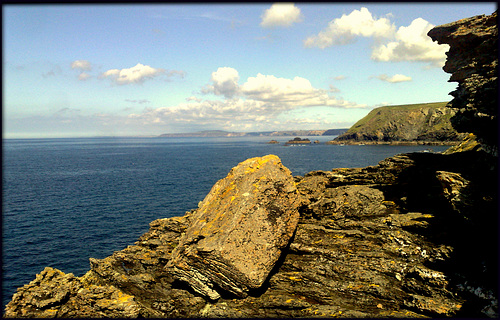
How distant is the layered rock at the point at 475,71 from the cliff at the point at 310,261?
0.36 metres

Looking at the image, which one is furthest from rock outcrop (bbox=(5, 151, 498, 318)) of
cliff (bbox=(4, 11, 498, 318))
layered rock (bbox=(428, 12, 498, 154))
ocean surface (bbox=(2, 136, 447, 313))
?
ocean surface (bbox=(2, 136, 447, 313))

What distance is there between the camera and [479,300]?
11945mm

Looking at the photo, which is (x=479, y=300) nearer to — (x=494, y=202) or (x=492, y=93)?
(x=494, y=202)

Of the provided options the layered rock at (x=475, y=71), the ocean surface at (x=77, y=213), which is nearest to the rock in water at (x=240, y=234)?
the layered rock at (x=475, y=71)

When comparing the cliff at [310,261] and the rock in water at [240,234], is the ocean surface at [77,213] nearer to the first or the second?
the cliff at [310,261]

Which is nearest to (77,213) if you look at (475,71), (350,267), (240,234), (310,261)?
(240,234)

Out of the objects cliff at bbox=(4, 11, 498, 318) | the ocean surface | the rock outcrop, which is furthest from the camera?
the ocean surface

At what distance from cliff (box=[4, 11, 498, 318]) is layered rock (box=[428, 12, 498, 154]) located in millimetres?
361

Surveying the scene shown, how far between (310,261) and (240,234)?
4.60 m

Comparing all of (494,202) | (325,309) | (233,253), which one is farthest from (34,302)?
(494,202)

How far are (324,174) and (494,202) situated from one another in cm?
1314

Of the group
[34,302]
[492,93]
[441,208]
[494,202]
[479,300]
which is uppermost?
[492,93]

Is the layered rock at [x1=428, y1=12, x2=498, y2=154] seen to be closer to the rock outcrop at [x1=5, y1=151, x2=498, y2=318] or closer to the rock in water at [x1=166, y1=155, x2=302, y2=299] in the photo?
the rock outcrop at [x1=5, y1=151, x2=498, y2=318]

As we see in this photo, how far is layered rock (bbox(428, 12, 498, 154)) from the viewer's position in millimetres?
14148
